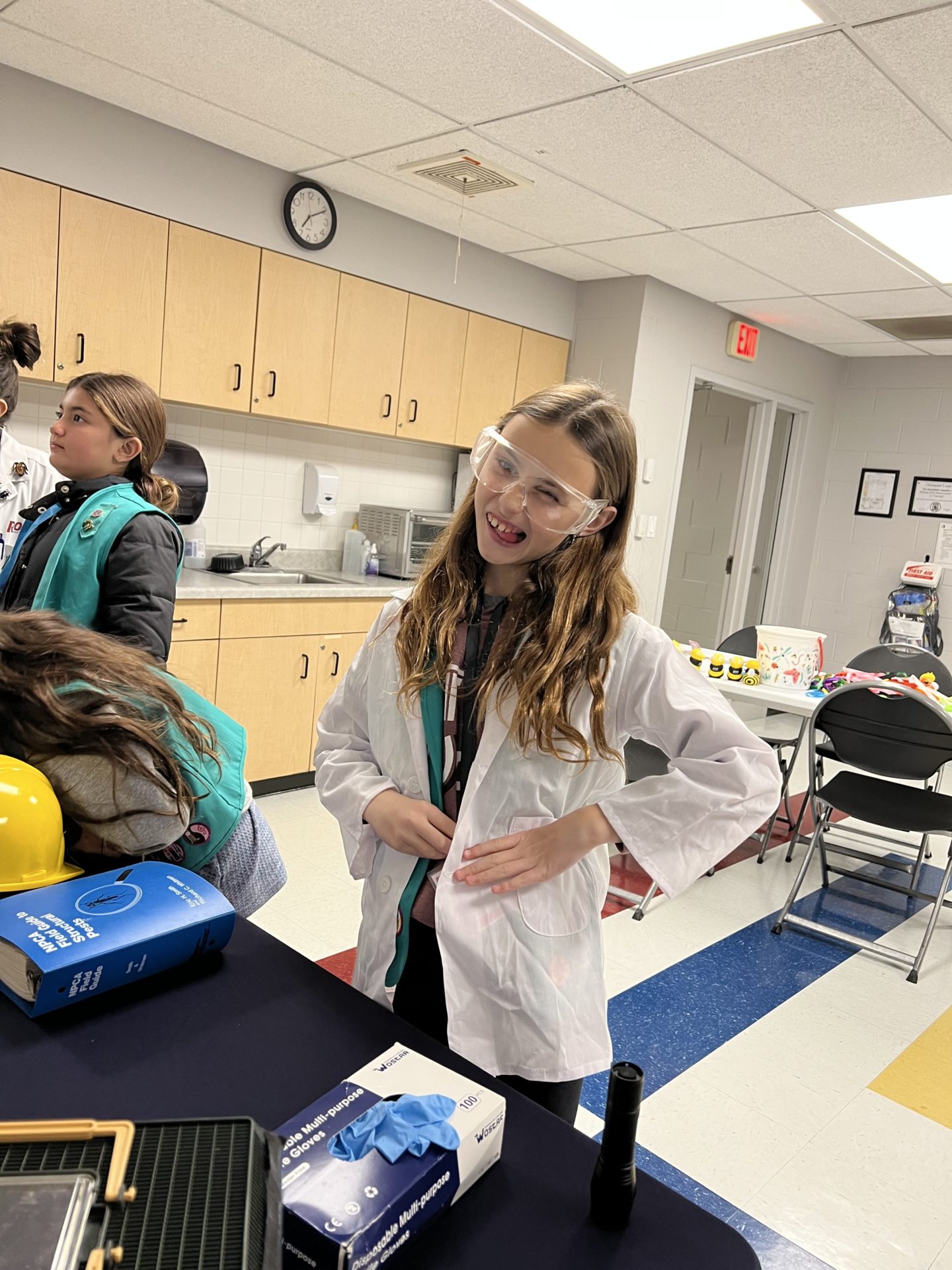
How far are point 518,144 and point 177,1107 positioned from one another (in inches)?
129

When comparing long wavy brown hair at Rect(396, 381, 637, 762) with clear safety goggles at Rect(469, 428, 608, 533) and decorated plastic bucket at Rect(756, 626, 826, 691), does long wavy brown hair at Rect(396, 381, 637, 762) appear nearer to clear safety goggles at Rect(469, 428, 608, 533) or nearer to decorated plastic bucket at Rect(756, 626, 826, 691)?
clear safety goggles at Rect(469, 428, 608, 533)

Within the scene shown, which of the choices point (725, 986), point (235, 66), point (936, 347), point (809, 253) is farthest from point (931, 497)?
point (235, 66)

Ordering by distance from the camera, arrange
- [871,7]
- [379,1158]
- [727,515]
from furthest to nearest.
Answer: [727,515], [871,7], [379,1158]

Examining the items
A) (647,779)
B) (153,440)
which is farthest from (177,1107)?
(153,440)

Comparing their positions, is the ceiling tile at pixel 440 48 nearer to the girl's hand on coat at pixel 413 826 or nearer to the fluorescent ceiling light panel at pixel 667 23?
the fluorescent ceiling light panel at pixel 667 23

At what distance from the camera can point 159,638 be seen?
78.1 inches

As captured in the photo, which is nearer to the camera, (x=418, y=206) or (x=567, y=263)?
(x=418, y=206)

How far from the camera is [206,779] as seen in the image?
107 cm

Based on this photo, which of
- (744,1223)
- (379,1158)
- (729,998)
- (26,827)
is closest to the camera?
(379,1158)

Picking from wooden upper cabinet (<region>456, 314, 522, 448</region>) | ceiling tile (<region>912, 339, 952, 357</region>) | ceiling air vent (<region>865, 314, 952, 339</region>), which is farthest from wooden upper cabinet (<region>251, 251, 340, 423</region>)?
ceiling tile (<region>912, 339, 952, 357</region>)

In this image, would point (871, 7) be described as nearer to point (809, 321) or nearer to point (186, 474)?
point (186, 474)

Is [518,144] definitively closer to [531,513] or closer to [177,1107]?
[531,513]

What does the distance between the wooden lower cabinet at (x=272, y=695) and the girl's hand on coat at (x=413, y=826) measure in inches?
105

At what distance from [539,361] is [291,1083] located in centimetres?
471
